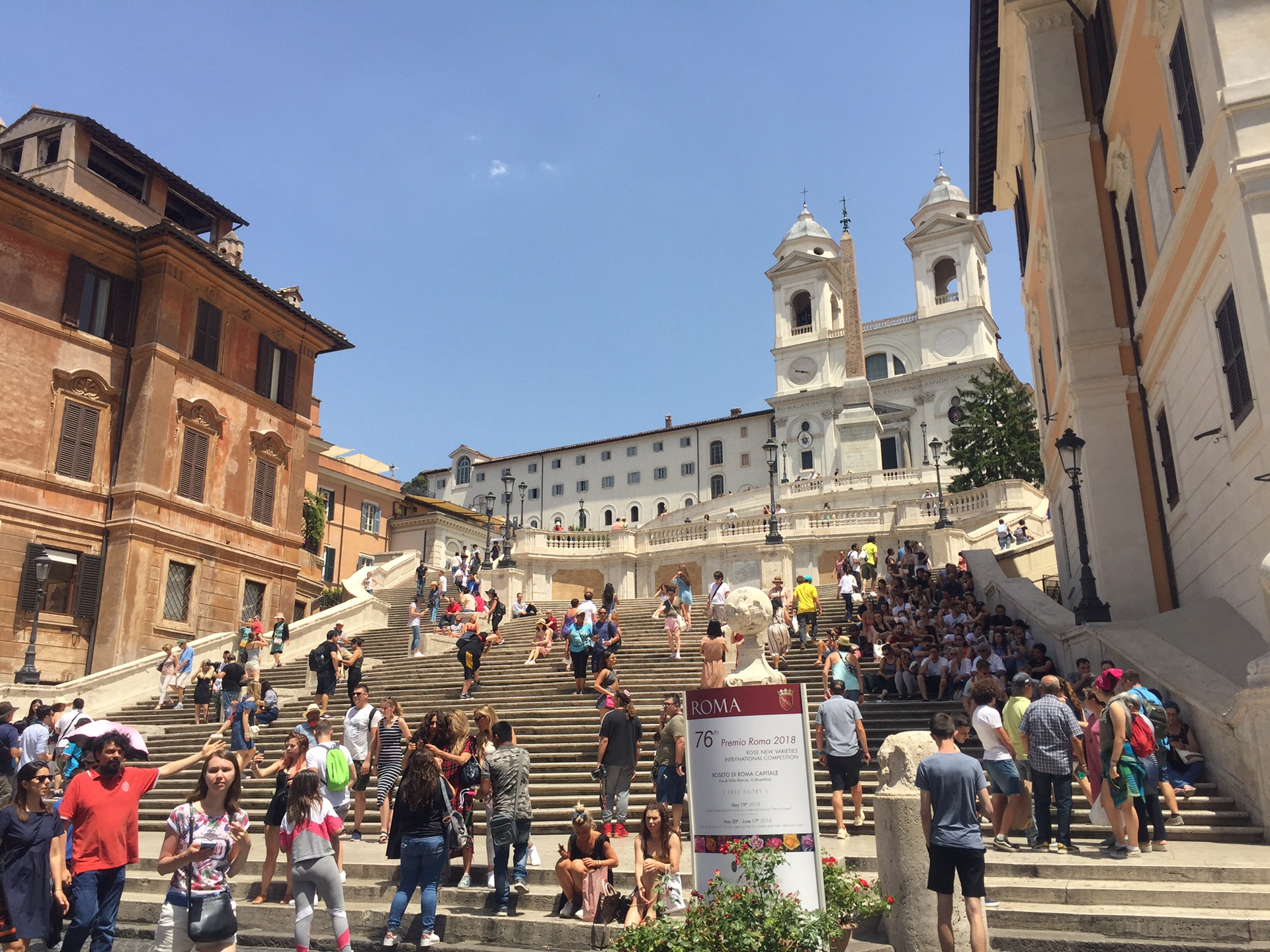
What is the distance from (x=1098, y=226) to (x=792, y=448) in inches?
2360

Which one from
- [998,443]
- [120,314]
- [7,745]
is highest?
[998,443]

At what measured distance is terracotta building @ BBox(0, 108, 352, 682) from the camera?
2586cm

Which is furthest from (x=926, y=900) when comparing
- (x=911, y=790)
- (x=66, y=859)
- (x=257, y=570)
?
(x=257, y=570)

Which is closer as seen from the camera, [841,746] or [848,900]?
[848,900]

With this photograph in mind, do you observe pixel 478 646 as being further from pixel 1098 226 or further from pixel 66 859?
pixel 1098 226

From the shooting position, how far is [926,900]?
23.9 ft

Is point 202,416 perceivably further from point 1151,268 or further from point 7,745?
point 1151,268

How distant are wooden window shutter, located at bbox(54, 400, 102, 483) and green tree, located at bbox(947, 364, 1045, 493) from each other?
32693mm

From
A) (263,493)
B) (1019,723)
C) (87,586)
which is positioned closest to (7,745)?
(1019,723)

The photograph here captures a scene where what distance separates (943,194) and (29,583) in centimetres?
7571

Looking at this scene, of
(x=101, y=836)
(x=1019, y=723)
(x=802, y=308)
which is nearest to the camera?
(x=101, y=836)

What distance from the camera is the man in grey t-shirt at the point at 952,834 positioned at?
22.4 ft

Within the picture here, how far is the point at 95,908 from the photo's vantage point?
6.89m

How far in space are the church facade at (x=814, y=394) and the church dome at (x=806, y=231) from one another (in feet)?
0.38
